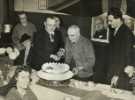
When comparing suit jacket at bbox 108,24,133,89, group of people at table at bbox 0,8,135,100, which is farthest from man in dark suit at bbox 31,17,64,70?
suit jacket at bbox 108,24,133,89

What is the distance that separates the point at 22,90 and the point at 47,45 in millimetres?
300

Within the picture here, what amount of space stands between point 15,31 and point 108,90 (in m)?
0.67

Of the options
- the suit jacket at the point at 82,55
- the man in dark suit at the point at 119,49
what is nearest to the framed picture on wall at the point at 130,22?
the man in dark suit at the point at 119,49

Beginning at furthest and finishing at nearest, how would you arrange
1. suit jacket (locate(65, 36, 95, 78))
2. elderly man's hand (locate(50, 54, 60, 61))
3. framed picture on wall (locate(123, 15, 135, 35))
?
elderly man's hand (locate(50, 54, 60, 61)) < suit jacket (locate(65, 36, 95, 78)) < framed picture on wall (locate(123, 15, 135, 35))

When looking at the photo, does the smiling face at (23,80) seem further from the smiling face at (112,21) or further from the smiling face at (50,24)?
the smiling face at (112,21)

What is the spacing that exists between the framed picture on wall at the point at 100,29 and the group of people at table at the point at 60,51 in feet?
0.09

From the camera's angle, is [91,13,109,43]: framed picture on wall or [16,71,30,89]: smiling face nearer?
[91,13,109,43]: framed picture on wall

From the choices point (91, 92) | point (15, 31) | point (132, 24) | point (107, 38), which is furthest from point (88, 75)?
point (15, 31)

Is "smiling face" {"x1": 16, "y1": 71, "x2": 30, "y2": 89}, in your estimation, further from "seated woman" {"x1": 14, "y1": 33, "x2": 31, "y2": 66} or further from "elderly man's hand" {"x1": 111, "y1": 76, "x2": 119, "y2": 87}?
"elderly man's hand" {"x1": 111, "y1": 76, "x2": 119, "y2": 87}

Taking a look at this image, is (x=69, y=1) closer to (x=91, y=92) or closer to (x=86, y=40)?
(x=86, y=40)

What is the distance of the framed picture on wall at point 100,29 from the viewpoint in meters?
1.86

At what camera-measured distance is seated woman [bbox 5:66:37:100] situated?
2.02 m

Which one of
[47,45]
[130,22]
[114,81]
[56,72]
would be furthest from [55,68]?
[130,22]

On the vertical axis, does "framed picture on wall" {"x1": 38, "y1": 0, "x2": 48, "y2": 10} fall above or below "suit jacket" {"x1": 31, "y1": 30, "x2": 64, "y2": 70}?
above
